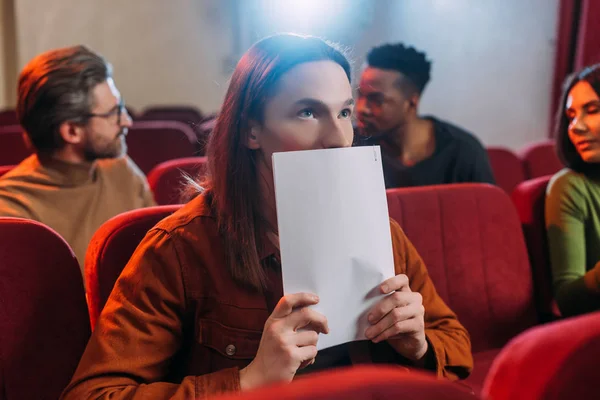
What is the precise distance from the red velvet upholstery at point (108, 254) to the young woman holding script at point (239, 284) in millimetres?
172

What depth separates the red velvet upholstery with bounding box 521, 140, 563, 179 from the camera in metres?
3.00

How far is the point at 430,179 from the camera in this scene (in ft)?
7.47

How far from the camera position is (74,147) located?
198cm

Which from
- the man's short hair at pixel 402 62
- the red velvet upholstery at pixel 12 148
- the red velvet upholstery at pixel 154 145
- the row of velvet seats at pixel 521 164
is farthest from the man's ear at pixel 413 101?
the red velvet upholstery at pixel 12 148

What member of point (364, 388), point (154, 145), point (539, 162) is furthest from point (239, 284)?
point (539, 162)

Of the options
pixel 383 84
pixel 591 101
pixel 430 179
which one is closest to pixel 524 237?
Answer: pixel 591 101

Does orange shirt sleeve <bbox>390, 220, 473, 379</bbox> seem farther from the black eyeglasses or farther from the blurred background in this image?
the blurred background

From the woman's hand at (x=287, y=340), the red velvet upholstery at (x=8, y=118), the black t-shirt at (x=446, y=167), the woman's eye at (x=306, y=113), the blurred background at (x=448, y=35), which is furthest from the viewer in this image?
the blurred background at (x=448, y=35)

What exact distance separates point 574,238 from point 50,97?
4.85ft

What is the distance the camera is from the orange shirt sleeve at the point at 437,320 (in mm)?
1141

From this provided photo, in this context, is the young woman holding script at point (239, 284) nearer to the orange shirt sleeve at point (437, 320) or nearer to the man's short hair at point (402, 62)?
the orange shirt sleeve at point (437, 320)

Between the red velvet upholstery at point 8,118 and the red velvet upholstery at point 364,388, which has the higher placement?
the red velvet upholstery at point 364,388

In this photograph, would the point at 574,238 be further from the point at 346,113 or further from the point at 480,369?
the point at 346,113

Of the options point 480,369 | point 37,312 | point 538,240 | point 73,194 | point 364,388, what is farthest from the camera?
point 73,194
